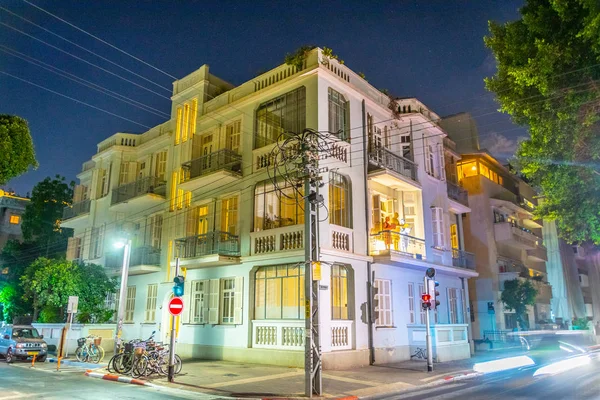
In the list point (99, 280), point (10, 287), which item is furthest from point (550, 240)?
point (10, 287)

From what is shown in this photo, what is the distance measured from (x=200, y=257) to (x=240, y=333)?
12.5 ft

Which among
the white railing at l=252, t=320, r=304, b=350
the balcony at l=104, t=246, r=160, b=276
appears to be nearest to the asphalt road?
the white railing at l=252, t=320, r=304, b=350

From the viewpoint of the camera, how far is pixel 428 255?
74.3 ft

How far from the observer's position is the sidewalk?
1239 cm

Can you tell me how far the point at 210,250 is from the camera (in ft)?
67.3

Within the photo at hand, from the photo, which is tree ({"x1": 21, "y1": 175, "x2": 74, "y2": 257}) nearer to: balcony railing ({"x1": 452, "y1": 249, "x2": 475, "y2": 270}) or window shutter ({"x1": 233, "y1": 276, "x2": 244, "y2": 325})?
window shutter ({"x1": 233, "y1": 276, "x2": 244, "y2": 325})

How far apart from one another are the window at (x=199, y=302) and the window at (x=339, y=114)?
30.7 feet

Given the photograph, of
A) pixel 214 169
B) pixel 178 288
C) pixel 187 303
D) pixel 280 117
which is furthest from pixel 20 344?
pixel 280 117

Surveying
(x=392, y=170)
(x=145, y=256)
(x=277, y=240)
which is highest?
(x=392, y=170)

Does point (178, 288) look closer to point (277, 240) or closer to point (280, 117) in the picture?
point (277, 240)

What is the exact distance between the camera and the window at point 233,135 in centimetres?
2175

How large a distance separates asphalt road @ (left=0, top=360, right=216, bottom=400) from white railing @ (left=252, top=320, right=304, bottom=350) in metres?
5.44

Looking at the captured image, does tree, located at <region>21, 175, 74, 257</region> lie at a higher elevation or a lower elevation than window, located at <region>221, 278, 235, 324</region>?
higher

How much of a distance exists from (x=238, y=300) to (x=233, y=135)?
313 inches
